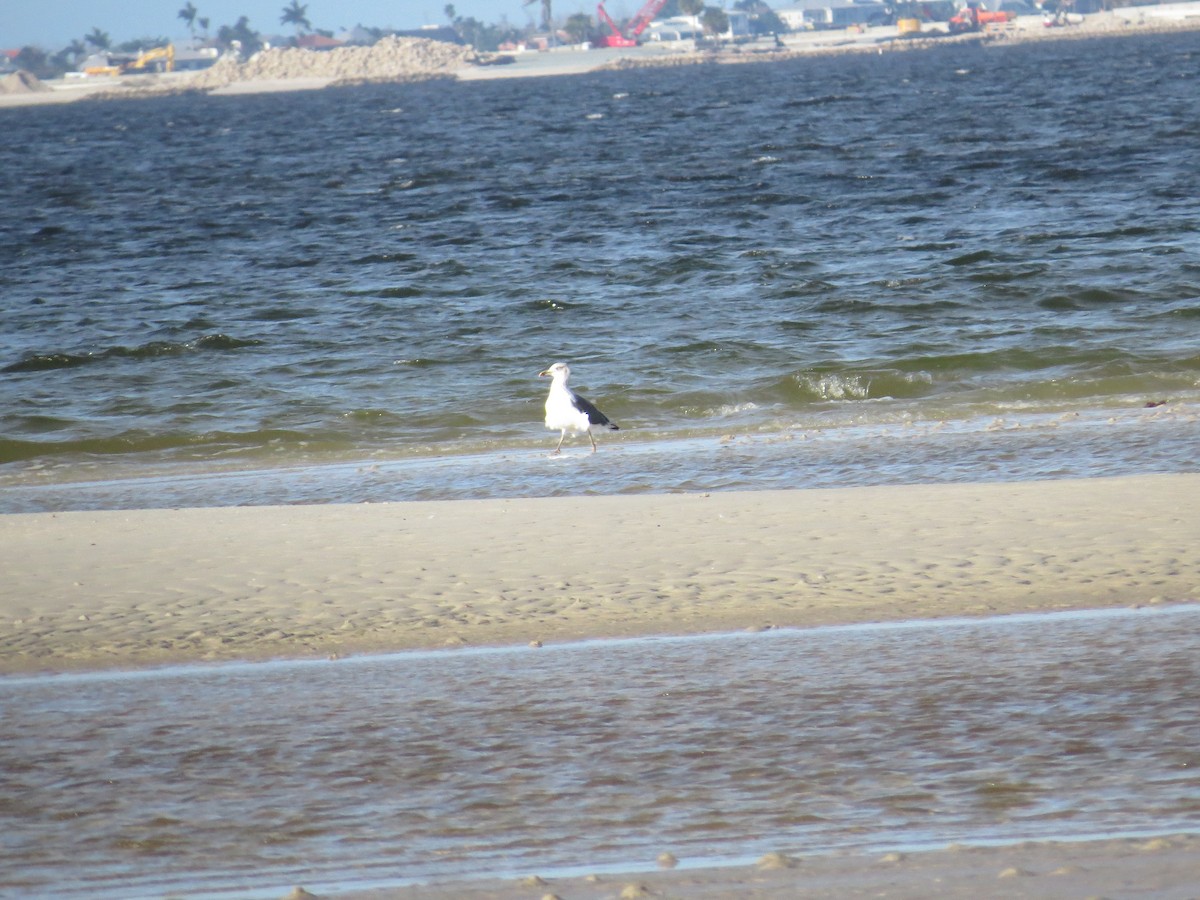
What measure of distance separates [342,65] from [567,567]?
169227mm

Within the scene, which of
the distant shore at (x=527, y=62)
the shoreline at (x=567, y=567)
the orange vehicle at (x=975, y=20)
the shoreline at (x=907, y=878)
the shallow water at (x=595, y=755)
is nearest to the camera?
the shoreline at (x=907, y=878)

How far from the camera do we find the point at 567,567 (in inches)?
277

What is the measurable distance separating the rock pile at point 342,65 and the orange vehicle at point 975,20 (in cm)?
5856

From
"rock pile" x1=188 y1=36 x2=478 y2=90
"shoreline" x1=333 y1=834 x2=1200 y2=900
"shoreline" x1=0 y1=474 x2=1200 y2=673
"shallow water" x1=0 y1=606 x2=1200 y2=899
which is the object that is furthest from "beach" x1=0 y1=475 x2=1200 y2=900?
"rock pile" x1=188 y1=36 x2=478 y2=90

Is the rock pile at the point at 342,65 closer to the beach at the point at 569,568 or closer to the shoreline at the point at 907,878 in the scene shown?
the beach at the point at 569,568

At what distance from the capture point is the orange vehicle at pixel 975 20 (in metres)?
182

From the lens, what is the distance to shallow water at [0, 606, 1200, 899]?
3.80m

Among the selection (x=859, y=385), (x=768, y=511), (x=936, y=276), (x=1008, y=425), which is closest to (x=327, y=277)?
(x=936, y=276)

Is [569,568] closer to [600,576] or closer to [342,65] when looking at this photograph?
[600,576]

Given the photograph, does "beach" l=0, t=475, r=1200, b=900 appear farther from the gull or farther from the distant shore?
the distant shore

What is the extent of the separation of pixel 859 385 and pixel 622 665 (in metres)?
8.88

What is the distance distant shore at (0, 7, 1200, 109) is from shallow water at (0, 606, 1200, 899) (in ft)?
504

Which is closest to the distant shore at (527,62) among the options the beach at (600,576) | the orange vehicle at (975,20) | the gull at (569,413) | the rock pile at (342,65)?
the rock pile at (342,65)

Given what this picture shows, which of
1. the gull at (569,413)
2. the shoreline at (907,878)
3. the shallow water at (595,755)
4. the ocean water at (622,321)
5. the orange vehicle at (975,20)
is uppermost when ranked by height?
the orange vehicle at (975,20)
